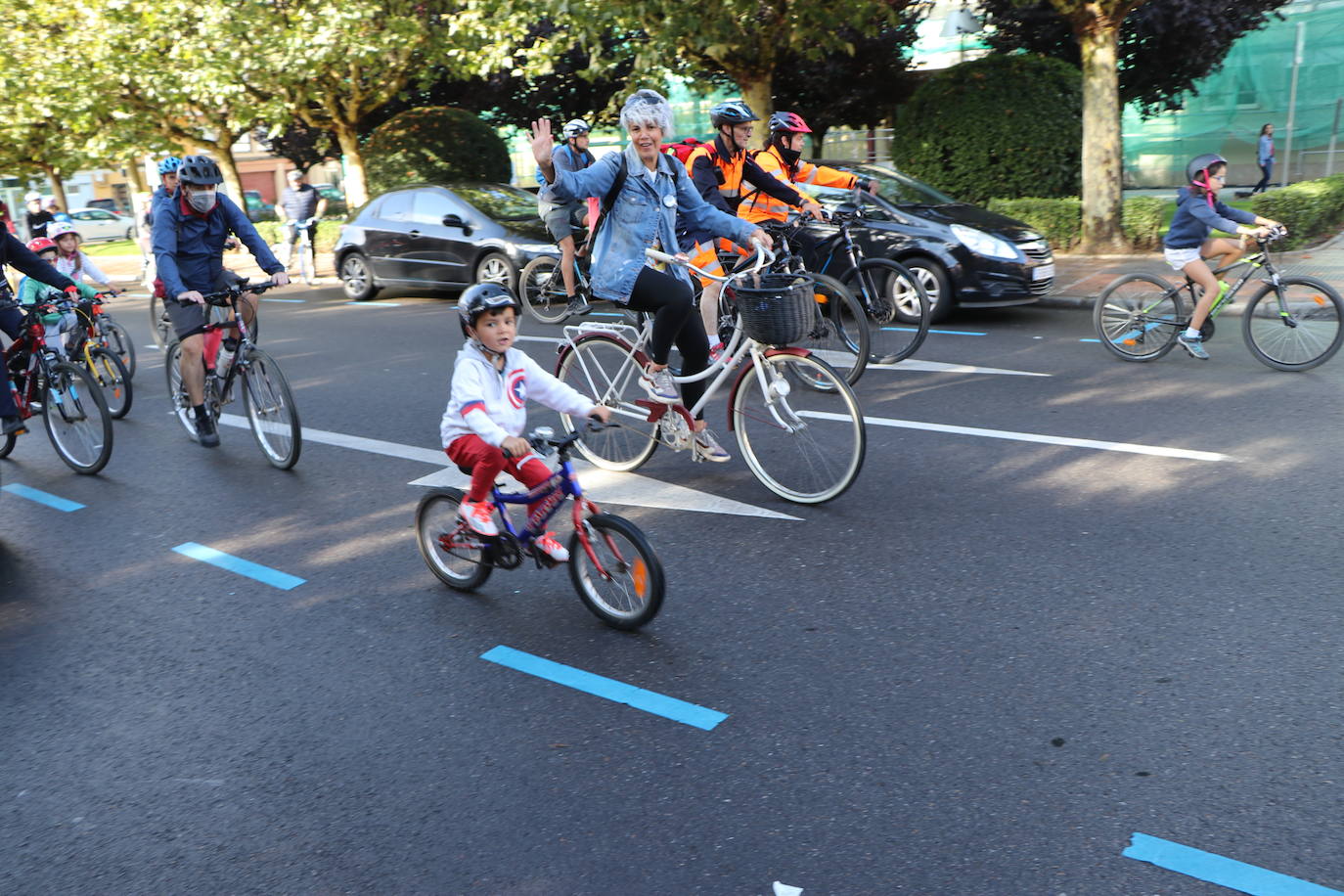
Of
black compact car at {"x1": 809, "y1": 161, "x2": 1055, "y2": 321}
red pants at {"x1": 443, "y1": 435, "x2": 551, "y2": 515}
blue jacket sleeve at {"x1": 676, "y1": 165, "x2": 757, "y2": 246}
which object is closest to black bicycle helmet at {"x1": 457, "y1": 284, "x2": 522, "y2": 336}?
red pants at {"x1": 443, "y1": 435, "x2": 551, "y2": 515}

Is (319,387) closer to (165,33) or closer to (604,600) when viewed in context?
(604,600)

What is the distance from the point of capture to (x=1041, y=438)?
6.67m

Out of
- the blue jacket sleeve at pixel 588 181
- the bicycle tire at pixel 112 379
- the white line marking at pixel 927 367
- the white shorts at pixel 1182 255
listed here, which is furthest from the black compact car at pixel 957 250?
the bicycle tire at pixel 112 379

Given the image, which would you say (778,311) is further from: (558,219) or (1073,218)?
(1073,218)

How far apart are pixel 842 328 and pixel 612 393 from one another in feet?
8.40

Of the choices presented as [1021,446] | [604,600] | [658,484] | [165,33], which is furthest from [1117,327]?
[165,33]

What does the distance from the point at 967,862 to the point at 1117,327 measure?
21.8 feet

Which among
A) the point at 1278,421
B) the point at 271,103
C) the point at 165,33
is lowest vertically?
the point at 1278,421

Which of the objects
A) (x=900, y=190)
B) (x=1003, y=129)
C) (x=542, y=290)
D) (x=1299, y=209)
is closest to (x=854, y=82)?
(x=1003, y=129)

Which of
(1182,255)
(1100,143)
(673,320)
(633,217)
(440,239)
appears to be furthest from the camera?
(440,239)

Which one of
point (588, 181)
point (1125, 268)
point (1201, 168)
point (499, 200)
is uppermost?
point (588, 181)

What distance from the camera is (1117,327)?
8633mm

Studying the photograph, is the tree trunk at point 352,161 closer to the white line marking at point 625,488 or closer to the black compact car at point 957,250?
the black compact car at point 957,250

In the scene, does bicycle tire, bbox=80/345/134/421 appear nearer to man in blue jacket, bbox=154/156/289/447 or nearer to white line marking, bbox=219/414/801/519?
man in blue jacket, bbox=154/156/289/447
